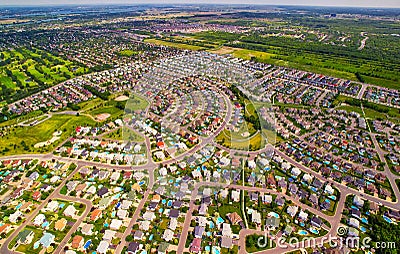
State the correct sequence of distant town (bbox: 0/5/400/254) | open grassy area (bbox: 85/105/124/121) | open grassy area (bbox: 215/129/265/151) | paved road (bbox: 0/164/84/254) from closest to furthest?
paved road (bbox: 0/164/84/254)
distant town (bbox: 0/5/400/254)
open grassy area (bbox: 215/129/265/151)
open grassy area (bbox: 85/105/124/121)

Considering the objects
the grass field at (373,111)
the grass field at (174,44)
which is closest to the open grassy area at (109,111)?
the grass field at (373,111)

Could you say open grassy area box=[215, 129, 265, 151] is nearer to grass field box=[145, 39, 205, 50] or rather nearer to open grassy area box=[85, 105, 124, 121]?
open grassy area box=[85, 105, 124, 121]

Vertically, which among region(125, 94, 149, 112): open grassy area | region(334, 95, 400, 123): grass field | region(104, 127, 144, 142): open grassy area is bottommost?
region(334, 95, 400, 123): grass field

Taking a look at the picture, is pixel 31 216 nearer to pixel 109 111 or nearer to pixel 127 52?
pixel 109 111

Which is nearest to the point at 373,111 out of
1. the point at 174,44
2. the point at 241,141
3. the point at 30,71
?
the point at 241,141

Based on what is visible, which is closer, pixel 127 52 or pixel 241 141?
pixel 241 141

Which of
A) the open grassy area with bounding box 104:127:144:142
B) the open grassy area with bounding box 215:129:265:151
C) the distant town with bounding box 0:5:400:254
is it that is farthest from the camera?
the open grassy area with bounding box 104:127:144:142

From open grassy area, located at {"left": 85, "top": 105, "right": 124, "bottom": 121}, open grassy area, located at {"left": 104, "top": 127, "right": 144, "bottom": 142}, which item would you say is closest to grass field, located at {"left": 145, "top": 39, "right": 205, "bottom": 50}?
open grassy area, located at {"left": 85, "top": 105, "right": 124, "bottom": 121}

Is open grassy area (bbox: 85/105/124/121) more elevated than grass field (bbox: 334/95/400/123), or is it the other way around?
open grassy area (bbox: 85/105/124/121)
